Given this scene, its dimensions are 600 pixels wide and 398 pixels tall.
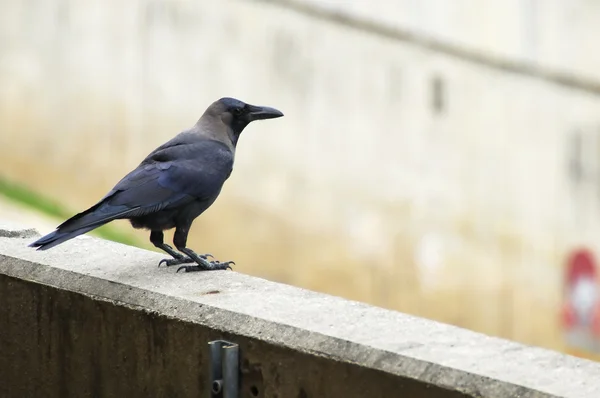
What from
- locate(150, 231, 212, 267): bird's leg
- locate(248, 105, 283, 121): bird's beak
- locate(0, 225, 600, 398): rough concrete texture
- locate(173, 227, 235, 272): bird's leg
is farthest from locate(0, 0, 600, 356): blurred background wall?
locate(0, 225, 600, 398): rough concrete texture

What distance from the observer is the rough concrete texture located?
3348 millimetres

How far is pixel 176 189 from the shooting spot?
5.08 meters

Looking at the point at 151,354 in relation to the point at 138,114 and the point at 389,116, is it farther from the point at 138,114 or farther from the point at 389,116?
the point at 389,116

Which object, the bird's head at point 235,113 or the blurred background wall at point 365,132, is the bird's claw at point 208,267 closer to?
the bird's head at point 235,113

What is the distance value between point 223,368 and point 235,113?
2.07m

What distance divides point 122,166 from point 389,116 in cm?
423

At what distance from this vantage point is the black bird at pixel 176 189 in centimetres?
483

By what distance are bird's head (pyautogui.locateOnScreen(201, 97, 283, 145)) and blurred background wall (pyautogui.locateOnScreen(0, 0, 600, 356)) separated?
8.38 m

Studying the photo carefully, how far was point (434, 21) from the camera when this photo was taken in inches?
758

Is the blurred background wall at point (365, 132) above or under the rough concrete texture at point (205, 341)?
under

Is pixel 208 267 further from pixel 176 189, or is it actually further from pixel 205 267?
pixel 176 189

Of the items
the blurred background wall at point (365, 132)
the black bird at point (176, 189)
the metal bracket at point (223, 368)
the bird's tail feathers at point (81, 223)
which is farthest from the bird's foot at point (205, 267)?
the blurred background wall at point (365, 132)

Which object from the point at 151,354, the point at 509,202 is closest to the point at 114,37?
the point at 509,202

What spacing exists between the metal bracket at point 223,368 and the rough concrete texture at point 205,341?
0.03 m
